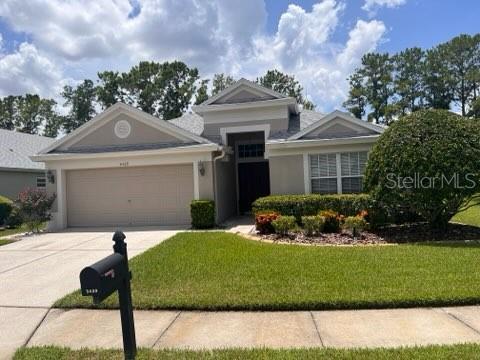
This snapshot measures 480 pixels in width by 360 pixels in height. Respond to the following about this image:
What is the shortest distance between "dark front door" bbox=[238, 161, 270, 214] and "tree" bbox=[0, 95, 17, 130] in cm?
4548

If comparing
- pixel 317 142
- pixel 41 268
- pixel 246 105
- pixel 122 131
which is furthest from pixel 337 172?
pixel 41 268

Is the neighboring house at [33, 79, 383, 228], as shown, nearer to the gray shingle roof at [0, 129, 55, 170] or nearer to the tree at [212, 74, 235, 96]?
the gray shingle roof at [0, 129, 55, 170]

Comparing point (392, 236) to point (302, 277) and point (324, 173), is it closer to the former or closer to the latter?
point (324, 173)

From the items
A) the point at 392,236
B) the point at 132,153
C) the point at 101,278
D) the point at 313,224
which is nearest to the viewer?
the point at 101,278

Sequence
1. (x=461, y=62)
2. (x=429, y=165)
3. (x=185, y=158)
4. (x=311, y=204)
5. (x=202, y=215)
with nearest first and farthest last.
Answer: (x=429, y=165), (x=311, y=204), (x=202, y=215), (x=185, y=158), (x=461, y=62)

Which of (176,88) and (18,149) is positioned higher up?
(176,88)

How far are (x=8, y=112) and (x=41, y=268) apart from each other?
51.6 metres

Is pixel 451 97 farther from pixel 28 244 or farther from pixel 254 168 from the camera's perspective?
pixel 28 244

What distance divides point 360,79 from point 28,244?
151 ft

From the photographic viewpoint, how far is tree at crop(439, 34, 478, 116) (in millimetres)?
44219

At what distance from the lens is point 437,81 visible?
45.7 metres

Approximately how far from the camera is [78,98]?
5491 cm

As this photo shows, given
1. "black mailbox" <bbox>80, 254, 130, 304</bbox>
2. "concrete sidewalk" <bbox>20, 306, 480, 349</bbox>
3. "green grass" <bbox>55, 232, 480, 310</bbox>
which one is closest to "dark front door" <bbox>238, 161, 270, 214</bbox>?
"green grass" <bbox>55, 232, 480, 310</bbox>

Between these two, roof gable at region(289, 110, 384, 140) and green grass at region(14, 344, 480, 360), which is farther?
roof gable at region(289, 110, 384, 140)
